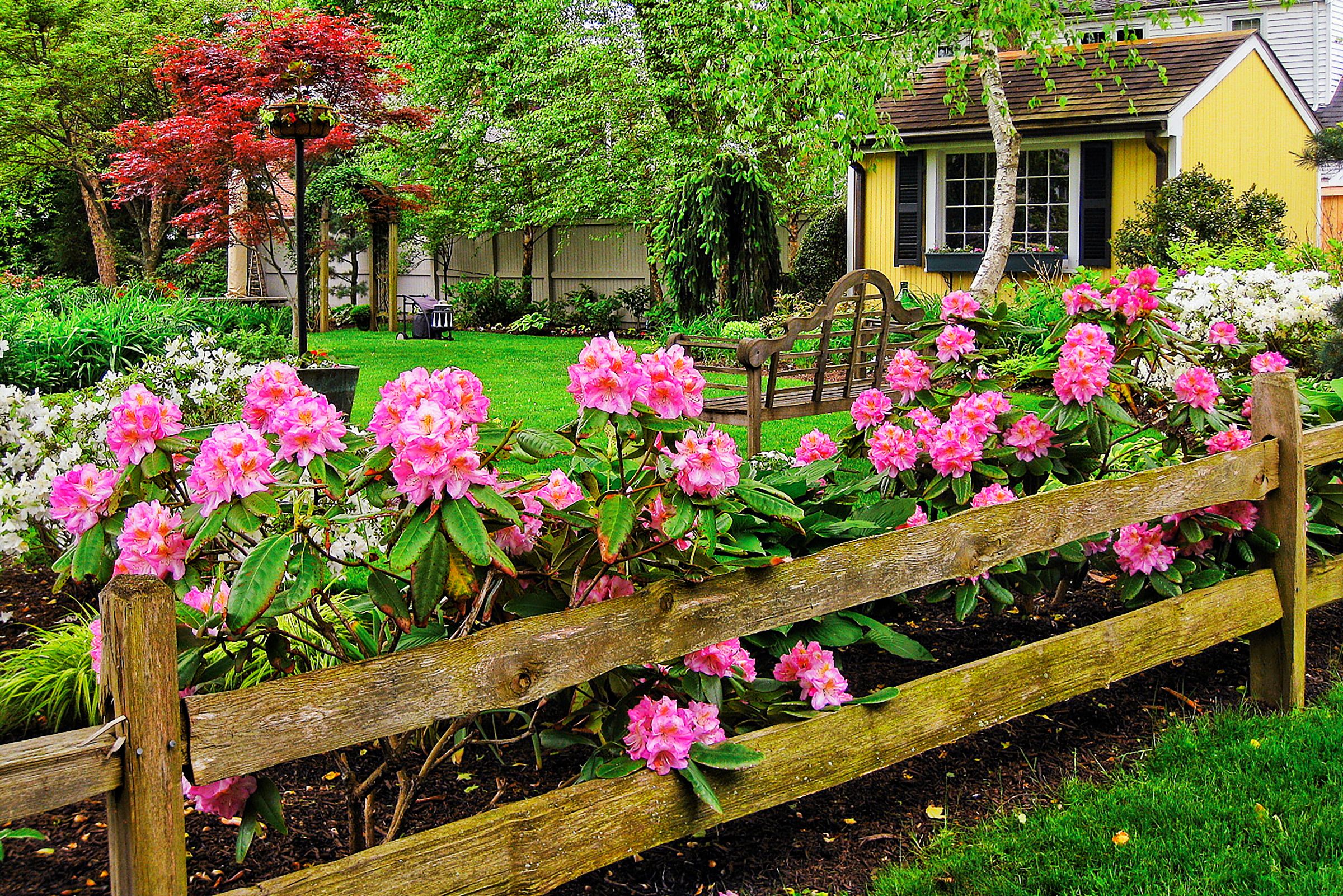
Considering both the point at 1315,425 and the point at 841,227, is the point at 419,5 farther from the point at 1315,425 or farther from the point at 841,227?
the point at 1315,425

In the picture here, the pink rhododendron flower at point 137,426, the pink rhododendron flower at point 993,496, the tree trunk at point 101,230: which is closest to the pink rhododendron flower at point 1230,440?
the pink rhododendron flower at point 993,496

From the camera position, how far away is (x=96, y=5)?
749 inches

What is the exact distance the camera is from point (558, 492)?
2.29 m

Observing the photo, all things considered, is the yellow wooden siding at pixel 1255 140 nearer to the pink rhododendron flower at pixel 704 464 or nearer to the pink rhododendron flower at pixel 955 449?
the pink rhododendron flower at pixel 955 449

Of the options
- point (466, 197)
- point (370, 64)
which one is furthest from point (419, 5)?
point (370, 64)

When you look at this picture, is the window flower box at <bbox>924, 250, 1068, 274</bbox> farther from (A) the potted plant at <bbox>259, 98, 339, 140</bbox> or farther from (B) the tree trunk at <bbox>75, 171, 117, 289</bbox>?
(B) the tree trunk at <bbox>75, 171, 117, 289</bbox>

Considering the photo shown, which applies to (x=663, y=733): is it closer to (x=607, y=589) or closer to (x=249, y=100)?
(x=607, y=589)

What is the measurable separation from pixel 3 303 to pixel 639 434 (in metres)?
8.79

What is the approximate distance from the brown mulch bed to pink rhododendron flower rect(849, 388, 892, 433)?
0.60 m

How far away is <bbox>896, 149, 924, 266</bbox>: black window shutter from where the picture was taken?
642 inches

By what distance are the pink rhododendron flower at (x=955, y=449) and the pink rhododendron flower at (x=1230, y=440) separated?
2.44 ft

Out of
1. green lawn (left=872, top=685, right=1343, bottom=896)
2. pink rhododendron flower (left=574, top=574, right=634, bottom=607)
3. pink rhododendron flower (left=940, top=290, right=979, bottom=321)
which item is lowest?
green lawn (left=872, top=685, right=1343, bottom=896)

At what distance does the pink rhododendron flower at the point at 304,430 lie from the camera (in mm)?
1985

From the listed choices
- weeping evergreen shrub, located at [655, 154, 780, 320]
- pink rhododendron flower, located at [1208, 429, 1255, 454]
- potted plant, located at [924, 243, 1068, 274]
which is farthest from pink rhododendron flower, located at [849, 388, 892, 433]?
potted plant, located at [924, 243, 1068, 274]
